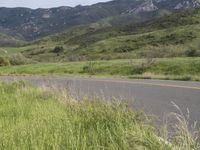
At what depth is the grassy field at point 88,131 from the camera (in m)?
5.81

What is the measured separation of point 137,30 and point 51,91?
117193mm

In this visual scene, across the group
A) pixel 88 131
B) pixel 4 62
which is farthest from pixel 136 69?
pixel 88 131

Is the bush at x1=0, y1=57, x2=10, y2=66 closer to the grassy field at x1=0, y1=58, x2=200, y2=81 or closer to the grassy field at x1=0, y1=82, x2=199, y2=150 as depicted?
the grassy field at x1=0, y1=58, x2=200, y2=81

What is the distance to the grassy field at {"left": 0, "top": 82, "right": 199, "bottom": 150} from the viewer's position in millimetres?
5812

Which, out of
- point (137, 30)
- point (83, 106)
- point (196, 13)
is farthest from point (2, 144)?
point (137, 30)

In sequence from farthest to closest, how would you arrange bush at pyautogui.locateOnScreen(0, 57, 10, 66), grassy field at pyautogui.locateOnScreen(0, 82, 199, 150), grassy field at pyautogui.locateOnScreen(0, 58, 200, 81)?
bush at pyautogui.locateOnScreen(0, 57, 10, 66) → grassy field at pyautogui.locateOnScreen(0, 58, 200, 81) → grassy field at pyautogui.locateOnScreen(0, 82, 199, 150)

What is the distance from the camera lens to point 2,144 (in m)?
6.32

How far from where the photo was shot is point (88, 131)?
719cm

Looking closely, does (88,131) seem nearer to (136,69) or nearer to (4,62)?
(136,69)

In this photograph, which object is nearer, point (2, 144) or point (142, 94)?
point (2, 144)

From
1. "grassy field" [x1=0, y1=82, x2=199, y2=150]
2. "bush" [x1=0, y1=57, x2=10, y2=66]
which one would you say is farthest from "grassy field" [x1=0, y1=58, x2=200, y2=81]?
"grassy field" [x1=0, y1=82, x2=199, y2=150]

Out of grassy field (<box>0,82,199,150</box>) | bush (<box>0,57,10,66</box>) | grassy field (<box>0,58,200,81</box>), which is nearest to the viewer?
grassy field (<box>0,82,199,150</box>)

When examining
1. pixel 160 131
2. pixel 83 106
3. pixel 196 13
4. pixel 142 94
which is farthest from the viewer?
pixel 196 13

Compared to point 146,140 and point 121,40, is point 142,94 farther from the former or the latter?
point 121,40
